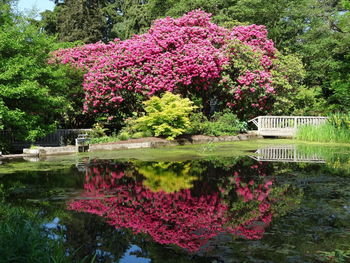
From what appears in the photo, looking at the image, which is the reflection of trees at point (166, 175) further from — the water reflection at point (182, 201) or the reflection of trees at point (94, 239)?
the reflection of trees at point (94, 239)

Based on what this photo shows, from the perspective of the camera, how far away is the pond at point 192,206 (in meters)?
4.87

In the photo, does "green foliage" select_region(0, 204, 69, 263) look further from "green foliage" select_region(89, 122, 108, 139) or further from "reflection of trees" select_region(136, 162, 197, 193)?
"green foliage" select_region(89, 122, 108, 139)

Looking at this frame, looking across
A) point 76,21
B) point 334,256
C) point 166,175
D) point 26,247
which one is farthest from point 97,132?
point 76,21

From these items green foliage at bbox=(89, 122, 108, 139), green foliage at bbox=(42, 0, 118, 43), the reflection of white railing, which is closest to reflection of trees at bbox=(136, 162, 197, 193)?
the reflection of white railing

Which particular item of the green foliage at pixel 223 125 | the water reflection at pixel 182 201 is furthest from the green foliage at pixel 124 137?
the water reflection at pixel 182 201

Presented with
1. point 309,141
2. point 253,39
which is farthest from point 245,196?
point 253,39

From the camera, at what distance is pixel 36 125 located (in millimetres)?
16641

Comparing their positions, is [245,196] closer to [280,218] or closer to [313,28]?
[280,218]

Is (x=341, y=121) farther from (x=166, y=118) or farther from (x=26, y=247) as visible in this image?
(x=26, y=247)

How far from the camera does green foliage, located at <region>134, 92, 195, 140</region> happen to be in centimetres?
1859

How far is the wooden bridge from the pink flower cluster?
79.8 inches

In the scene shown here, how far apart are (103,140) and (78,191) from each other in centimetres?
1007

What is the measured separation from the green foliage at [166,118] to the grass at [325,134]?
6417 mm

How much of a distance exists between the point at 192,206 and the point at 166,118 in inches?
470
